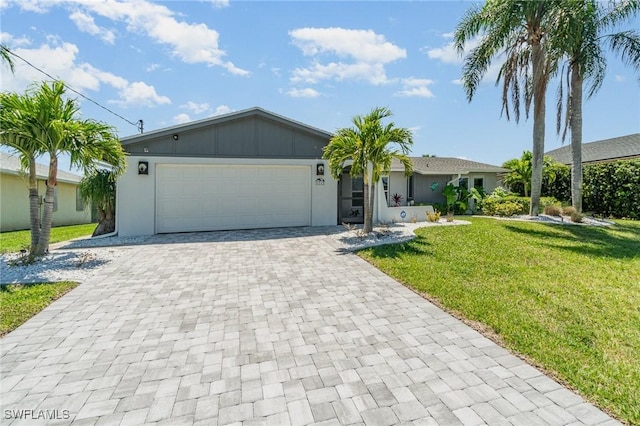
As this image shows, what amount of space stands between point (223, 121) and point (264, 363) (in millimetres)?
10024

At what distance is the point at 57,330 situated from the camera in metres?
3.81

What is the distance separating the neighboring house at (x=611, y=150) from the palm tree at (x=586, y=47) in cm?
591

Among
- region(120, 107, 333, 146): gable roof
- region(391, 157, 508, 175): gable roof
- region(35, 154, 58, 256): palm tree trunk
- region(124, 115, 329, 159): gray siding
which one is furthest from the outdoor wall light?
region(391, 157, 508, 175): gable roof

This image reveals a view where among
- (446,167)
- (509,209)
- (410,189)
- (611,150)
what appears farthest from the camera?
(446,167)

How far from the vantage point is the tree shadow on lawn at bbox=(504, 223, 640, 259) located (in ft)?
26.2

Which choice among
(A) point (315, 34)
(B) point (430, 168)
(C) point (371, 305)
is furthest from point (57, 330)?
(B) point (430, 168)

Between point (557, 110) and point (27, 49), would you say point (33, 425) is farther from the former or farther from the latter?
point (557, 110)

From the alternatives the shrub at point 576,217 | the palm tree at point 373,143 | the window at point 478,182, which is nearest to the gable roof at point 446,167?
the window at point 478,182

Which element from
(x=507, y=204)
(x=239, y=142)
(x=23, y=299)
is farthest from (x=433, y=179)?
(x=23, y=299)

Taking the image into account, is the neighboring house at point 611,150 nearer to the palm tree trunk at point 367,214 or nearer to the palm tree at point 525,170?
the palm tree at point 525,170

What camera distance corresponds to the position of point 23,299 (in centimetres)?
475

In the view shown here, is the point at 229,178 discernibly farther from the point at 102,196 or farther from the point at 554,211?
the point at 554,211

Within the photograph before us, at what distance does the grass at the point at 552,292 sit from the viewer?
2.98m

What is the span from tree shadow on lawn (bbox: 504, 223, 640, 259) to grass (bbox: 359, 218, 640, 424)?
0.03m
